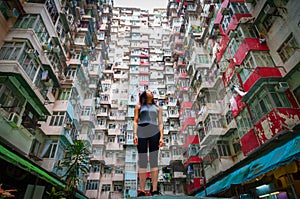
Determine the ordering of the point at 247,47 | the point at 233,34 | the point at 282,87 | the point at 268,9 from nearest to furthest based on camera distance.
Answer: the point at 282,87
the point at 268,9
the point at 247,47
the point at 233,34

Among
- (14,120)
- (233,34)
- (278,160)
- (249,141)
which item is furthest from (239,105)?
(14,120)

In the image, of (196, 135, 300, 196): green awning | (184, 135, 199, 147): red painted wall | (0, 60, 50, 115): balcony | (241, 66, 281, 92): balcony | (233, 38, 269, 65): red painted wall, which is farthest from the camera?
(184, 135, 199, 147): red painted wall

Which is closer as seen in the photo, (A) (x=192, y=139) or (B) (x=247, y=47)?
(B) (x=247, y=47)

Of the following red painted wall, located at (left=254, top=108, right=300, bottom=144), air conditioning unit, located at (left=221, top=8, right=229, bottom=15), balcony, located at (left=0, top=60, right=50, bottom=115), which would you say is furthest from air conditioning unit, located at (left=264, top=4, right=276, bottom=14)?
balcony, located at (left=0, top=60, right=50, bottom=115)

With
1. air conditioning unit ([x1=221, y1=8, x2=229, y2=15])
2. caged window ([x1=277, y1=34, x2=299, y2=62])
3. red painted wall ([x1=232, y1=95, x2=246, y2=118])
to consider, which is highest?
air conditioning unit ([x1=221, y1=8, x2=229, y2=15])

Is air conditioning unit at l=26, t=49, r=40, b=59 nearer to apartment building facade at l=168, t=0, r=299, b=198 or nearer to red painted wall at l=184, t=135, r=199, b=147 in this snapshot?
apartment building facade at l=168, t=0, r=299, b=198

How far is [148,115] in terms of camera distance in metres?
4.39

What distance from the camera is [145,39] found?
4778 centimetres

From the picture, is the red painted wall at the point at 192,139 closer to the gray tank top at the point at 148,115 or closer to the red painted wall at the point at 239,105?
the red painted wall at the point at 239,105

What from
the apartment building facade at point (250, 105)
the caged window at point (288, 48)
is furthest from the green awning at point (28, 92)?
the caged window at point (288, 48)

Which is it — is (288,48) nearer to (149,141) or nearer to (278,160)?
(278,160)

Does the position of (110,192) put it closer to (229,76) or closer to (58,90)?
(58,90)

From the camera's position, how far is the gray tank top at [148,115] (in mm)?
4332

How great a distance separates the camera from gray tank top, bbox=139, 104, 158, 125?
4.33 meters
